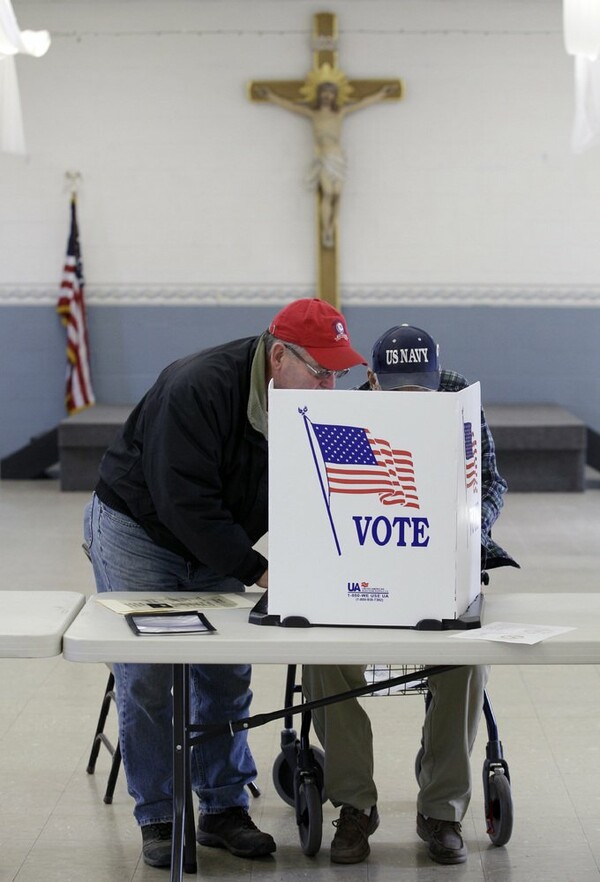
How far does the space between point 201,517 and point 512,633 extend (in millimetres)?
649

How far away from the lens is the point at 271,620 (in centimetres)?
212

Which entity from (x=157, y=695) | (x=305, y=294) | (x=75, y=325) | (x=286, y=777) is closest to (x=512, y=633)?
(x=157, y=695)

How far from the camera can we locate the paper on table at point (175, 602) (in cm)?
224

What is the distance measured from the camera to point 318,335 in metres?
2.22

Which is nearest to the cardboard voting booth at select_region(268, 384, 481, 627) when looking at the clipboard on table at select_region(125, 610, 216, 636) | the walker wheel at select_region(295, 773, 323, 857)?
the clipboard on table at select_region(125, 610, 216, 636)

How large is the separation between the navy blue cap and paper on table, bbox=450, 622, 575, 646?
61 cm

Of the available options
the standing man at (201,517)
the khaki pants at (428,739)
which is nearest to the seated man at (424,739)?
the khaki pants at (428,739)

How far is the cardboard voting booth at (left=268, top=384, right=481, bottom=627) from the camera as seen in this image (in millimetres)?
2023

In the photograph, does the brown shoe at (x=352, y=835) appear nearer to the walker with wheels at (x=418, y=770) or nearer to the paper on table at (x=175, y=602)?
the walker with wheels at (x=418, y=770)

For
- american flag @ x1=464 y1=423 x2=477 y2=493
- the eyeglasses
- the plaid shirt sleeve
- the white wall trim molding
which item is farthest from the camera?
the white wall trim molding

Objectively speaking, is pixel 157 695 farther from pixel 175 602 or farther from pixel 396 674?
pixel 396 674

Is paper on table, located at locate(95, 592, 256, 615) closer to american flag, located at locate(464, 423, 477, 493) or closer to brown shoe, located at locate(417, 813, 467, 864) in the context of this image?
american flag, located at locate(464, 423, 477, 493)

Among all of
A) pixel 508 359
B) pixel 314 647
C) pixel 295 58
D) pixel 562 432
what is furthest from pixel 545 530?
pixel 314 647

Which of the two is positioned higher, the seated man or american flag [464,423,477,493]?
american flag [464,423,477,493]
